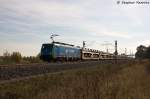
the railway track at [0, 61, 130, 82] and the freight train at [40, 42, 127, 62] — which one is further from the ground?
the freight train at [40, 42, 127, 62]

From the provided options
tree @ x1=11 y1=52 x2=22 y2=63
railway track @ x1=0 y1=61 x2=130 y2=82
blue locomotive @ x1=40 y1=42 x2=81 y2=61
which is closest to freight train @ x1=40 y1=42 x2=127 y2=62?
blue locomotive @ x1=40 y1=42 x2=81 y2=61

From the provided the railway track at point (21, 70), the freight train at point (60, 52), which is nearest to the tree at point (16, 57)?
the freight train at point (60, 52)

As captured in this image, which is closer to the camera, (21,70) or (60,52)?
(21,70)

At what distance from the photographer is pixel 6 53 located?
43.1 meters

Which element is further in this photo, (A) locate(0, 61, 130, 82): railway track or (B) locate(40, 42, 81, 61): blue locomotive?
(B) locate(40, 42, 81, 61): blue locomotive

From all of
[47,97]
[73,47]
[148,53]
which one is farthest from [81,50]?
[47,97]

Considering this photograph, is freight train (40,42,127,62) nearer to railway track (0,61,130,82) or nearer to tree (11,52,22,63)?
tree (11,52,22,63)

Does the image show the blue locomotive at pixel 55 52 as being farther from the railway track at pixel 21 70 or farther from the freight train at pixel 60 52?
the railway track at pixel 21 70

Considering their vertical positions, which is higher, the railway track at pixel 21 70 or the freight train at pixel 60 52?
the freight train at pixel 60 52

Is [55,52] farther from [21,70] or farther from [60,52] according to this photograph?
[21,70]

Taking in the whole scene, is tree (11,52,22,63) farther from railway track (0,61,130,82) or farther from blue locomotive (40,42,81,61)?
railway track (0,61,130,82)

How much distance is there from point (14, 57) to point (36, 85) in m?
27.7

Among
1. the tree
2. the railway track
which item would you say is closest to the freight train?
the tree

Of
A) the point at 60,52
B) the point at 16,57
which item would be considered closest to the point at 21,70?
the point at 16,57
